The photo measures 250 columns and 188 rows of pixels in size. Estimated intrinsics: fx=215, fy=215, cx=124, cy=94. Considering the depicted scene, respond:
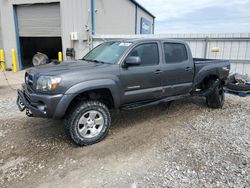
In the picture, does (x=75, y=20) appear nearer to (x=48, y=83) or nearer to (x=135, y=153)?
(x=48, y=83)

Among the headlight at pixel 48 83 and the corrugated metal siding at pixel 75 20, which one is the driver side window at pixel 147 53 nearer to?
the headlight at pixel 48 83

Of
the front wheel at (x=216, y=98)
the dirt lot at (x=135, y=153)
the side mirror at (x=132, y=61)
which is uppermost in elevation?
the side mirror at (x=132, y=61)

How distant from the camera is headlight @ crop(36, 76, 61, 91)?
3.33m

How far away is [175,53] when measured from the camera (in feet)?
16.3

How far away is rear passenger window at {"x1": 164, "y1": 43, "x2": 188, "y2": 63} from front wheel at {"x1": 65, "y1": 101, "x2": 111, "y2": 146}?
1917 millimetres

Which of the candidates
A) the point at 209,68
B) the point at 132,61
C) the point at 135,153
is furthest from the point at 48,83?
the point at 209,68

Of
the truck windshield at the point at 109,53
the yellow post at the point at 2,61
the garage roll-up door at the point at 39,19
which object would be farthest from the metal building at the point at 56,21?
the truck windshield at the point at 109,53

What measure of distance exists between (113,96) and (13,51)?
9949 millimetres

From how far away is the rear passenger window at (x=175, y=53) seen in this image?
4.78 m

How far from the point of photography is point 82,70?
3619mm

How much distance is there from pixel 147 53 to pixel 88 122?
1877 millimetres

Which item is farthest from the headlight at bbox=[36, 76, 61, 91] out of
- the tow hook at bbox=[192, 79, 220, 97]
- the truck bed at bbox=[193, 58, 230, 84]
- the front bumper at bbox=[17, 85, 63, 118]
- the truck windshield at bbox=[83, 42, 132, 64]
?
the tow hook at bbox=[192, 79, 220, 97]

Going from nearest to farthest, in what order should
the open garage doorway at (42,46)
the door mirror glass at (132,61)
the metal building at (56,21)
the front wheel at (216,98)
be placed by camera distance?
1. the door mirror glass at (132,61)
2. the front wheel at (216,98)
3. the metal building at (56,21)
4. the open garage doorway at (42,46)

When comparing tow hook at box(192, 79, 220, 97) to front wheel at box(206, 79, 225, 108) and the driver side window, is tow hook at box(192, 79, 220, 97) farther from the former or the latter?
the driver side window
